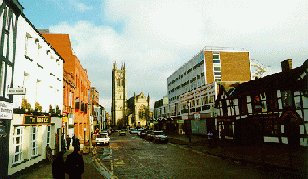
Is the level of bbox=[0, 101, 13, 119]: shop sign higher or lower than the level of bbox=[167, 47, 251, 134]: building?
lower

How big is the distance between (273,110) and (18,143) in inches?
801

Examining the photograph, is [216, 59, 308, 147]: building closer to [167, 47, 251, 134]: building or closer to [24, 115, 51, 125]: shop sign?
[167, 47, 251, 134]: building

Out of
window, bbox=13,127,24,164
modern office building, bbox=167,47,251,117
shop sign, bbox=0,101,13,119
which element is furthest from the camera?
modern office building, bbox=167,47,251,117

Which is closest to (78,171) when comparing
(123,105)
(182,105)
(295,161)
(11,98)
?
(11,98)

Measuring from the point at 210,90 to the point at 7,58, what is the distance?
3074cm

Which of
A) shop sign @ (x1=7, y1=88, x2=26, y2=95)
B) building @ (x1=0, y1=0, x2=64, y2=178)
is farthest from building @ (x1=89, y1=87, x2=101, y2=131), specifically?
shop sign @ (x1=7, y1=88, x2=26, y2=95)

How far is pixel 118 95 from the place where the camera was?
13612 centimetres

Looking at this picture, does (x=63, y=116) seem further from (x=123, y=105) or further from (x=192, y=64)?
(x=123, y=105)

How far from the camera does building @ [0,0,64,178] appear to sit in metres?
10.9

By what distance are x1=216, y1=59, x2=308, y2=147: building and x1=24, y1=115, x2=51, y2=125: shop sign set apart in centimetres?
1377

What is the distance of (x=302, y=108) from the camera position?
19.3 m

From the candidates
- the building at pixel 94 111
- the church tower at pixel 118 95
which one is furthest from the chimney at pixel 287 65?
the church tower at pixel 118 95

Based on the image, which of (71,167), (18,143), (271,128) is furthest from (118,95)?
(71,167)

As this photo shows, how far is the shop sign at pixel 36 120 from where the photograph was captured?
1346 centimetres
